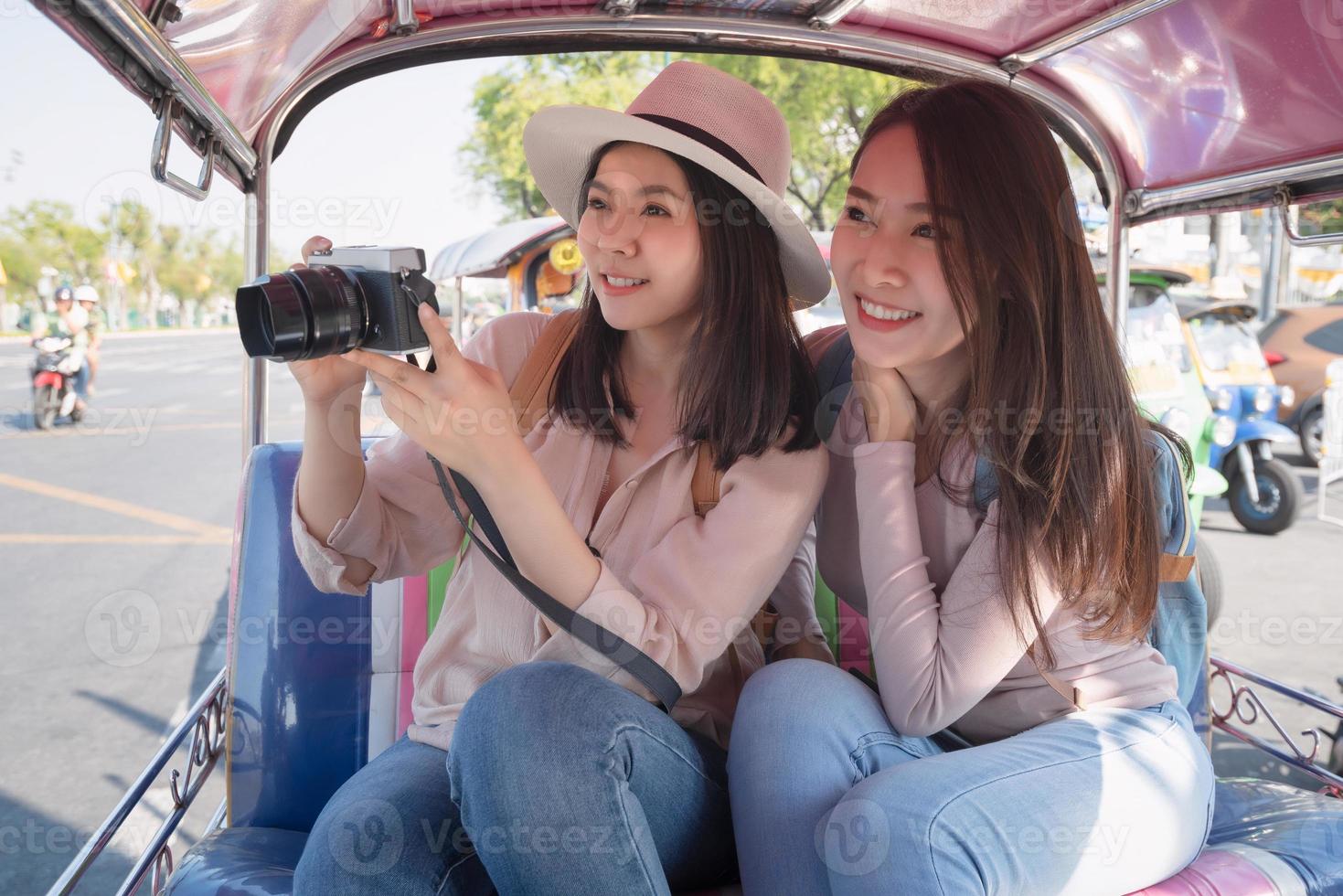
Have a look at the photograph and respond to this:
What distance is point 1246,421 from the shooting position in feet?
22.6

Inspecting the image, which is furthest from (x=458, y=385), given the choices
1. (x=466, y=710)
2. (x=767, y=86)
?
(x=767, y=86)

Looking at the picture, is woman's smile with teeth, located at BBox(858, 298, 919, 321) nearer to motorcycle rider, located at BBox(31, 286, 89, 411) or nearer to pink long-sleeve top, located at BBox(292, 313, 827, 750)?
pink long-sleeve top, located at BBox(292, 313, 827, 750)

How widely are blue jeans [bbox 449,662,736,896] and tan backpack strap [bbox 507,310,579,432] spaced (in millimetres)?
565

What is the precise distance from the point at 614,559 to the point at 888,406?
49 cm

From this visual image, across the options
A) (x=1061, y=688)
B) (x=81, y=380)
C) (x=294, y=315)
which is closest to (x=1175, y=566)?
(x=1061, y=688)

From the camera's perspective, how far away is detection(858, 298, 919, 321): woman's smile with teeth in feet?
5.27

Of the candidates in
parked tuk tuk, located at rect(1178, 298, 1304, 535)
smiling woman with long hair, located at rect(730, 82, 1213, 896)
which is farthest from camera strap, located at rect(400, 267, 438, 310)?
parked tuk tuk, located at rect(1178, 298, 1304, 535)

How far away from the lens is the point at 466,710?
1.34 meters

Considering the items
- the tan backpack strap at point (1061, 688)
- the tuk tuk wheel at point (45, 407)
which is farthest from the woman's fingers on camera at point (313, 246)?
the tuk tuk wheel at point (45, 407)

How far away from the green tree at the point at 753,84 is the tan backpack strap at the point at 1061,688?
9.61 metres

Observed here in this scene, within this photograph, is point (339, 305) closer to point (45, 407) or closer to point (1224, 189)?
point (1224, 189)

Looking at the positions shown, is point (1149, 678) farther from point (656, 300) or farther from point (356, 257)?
point (356, 257)

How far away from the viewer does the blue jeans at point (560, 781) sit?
126cm

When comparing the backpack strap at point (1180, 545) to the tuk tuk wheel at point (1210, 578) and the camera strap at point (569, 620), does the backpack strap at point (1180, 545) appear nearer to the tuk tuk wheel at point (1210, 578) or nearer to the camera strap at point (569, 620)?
the camera strap at point (569, 620)
